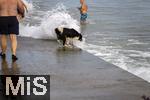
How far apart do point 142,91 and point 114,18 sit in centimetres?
1585

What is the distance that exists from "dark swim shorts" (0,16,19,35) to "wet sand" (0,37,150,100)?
1.97ft

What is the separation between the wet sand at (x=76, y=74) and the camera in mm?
7180

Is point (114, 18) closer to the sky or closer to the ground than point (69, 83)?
closer to the ground

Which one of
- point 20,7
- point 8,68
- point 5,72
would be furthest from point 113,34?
point 5,72

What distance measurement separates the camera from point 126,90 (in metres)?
7.38

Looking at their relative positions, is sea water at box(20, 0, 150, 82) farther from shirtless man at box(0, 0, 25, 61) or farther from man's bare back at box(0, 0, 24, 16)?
man's bare back at box(0, 0, 24, 16)

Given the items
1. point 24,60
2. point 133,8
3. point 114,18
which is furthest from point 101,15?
point 24,60

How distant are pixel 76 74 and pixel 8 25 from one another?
6.74ft

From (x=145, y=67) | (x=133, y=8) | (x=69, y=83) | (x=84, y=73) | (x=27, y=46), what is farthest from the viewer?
(x=133, y=8)

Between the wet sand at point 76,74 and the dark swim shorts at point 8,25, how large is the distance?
1.97 ft

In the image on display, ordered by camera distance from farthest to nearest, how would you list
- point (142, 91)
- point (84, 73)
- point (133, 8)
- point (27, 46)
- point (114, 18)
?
point (133, 8)
point (114, 18)
point (27, 46)
point (84, 73)
point (142, 91)

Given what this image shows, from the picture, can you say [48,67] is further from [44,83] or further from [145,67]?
[145,67]

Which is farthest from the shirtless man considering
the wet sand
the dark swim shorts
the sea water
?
the sea water

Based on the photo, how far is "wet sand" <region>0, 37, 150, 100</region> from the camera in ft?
23.6
